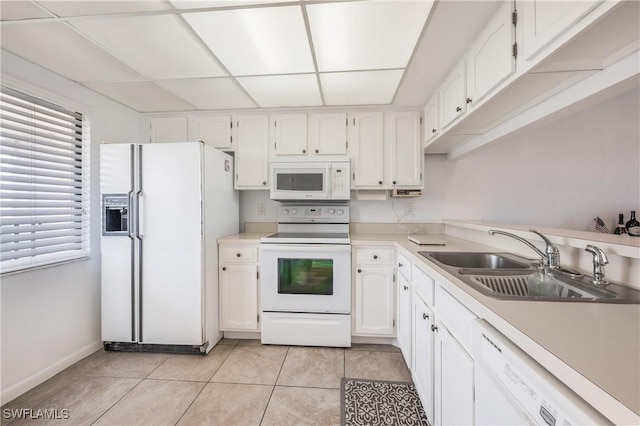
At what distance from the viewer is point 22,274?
5.46ft

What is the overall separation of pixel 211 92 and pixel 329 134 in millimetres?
1158

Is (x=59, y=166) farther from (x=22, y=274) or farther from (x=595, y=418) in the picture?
(x=595, y=418)

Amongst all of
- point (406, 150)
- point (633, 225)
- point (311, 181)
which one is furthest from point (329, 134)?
point (633, 225)

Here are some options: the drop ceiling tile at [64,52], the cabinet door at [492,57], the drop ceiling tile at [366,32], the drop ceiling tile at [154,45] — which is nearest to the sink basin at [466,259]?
the cabinet door at [492,57]

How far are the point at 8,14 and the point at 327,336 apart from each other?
2904 millimetres

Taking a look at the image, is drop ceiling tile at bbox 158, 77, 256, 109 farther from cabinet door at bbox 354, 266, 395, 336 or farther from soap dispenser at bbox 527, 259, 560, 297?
soap dispenser at bbox 527, 259, 560, 297

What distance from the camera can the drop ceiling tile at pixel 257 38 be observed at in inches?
53.0

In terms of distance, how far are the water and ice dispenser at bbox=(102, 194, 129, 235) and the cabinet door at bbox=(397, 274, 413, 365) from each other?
2279 millimetres

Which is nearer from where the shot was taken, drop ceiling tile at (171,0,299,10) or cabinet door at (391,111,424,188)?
drop ceiling tile at (171,0,299,10)

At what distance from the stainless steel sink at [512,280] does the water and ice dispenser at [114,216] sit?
2350 millimetres

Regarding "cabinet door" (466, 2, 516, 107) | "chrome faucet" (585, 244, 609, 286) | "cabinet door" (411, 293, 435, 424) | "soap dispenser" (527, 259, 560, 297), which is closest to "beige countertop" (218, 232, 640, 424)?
"chrome faucet" (585, 244, 609, 286)

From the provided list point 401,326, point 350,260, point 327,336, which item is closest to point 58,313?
point 327,336

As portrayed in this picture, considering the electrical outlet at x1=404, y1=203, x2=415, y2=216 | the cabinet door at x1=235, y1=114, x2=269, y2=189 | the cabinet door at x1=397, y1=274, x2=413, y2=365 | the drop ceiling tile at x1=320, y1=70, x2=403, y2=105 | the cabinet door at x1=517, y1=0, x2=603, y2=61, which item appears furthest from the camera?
the electrical outlet at x1=404, y1=203, x2=415, y2=216

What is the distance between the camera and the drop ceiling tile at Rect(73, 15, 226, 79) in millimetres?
1412
